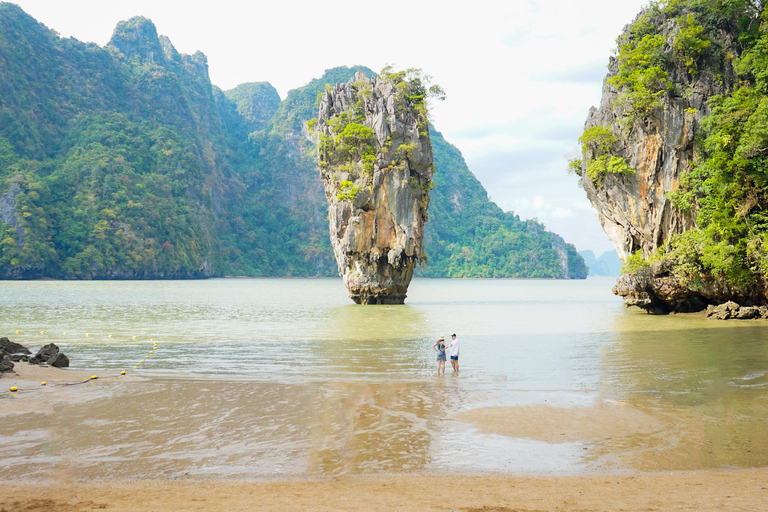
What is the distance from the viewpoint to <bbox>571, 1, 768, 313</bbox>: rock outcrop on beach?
85.6 ft

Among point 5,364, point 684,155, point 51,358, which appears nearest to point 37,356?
point 51,358

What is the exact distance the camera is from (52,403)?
399 inches

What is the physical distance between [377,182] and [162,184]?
79179 mm

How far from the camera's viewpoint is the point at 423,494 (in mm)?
6082

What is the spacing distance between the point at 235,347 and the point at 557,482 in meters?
14.0

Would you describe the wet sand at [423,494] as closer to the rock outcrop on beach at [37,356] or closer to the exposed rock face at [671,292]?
the rock outcrop on beach at [37,356]

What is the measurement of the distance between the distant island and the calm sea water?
25117 millimetres

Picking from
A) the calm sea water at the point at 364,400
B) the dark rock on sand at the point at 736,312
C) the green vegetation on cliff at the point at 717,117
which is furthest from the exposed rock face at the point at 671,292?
the calm sea water at the point at 364,400

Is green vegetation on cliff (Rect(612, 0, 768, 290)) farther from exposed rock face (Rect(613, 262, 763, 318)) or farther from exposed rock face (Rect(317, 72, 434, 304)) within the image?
exposed rock face (Rect(317, 72, 434, 304))

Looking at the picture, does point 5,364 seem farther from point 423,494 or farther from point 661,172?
point 661,172

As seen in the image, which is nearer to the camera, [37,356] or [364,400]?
[364,400]

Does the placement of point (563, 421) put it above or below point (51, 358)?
below

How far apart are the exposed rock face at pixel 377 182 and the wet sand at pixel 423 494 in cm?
3319


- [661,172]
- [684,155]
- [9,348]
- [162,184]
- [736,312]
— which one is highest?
[162,184]
